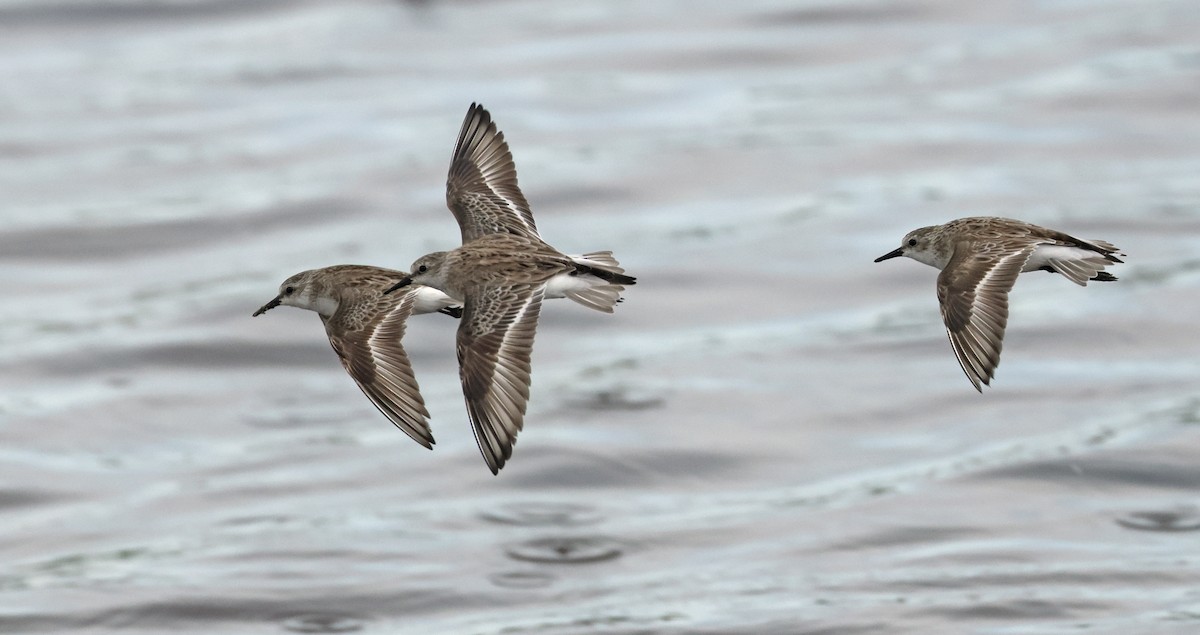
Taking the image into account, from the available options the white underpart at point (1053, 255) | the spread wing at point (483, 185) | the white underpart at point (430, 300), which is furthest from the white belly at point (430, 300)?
the white underpart at point (1053, 255)

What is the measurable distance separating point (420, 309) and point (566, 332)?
29.5 metres

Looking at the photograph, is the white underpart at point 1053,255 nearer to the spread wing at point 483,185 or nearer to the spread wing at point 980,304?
the spread wing at point 980,304

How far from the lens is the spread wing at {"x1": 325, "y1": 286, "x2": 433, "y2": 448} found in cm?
1036

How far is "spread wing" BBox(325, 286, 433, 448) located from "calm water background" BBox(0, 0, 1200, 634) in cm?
1596

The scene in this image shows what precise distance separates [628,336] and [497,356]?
2946 cm

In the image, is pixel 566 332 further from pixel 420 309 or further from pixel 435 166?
pixel 420 309

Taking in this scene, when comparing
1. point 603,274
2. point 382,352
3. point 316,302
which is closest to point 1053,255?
point 603,274

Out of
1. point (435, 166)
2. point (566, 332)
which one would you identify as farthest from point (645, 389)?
point (435, 166)

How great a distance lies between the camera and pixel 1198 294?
3831cm

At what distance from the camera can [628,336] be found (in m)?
39.6

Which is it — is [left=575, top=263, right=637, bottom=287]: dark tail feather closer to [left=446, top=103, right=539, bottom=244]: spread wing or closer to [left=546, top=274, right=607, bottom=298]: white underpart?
[left=546, top=274, right=607, bottom=298]: white underpart

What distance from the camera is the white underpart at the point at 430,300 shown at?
1084 centimetres

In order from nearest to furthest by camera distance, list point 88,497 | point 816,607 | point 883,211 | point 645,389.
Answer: point 816,607 → point 88,497 → point 645,389 → point 883,211

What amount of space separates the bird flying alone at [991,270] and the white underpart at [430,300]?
7.95 feet
